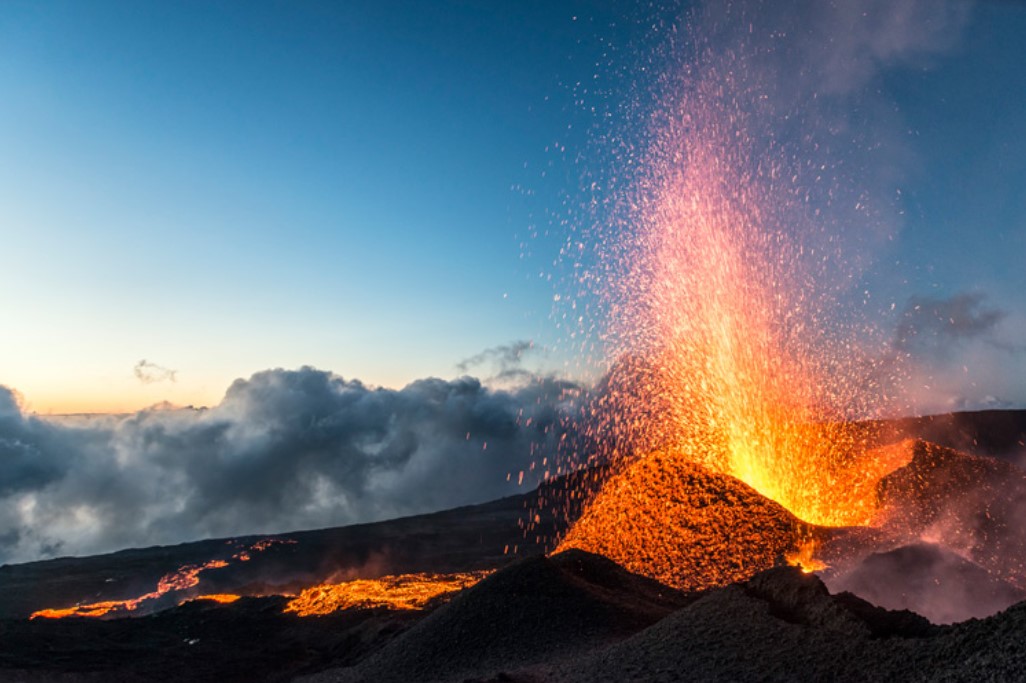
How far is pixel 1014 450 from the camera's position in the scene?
178 ft

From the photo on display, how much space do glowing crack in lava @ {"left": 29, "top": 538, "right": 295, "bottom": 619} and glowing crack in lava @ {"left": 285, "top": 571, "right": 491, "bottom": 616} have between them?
5.28 meters

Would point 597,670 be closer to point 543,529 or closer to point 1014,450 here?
point 543,529

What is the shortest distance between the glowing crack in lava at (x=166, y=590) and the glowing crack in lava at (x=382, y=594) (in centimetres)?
528

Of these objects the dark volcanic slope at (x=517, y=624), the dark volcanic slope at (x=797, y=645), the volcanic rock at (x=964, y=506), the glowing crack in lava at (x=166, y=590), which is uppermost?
the volcanic rock at (x=964, y=506)

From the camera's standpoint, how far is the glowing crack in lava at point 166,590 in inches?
1372

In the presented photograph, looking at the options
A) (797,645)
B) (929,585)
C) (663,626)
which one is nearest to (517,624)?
(663,626)

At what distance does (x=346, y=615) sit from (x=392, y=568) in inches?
759

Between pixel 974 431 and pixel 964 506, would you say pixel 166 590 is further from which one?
pixel 974 431

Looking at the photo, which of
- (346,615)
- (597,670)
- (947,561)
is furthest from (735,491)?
(346,615)

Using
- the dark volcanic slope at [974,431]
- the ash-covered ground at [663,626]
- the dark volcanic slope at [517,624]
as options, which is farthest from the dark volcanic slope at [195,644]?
the dark volcanic slope at [974,431]

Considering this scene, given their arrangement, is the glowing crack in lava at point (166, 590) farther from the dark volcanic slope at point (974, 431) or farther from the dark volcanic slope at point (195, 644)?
the dark volcanic slope at point (974, 431)

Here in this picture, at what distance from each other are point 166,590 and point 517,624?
34.8 m

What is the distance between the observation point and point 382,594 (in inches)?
1143

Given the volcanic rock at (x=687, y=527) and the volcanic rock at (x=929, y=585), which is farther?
the volcanic rock at (x=687, y=527)
